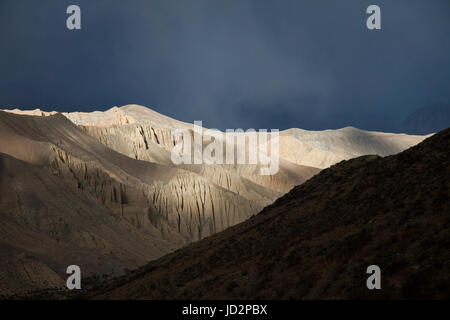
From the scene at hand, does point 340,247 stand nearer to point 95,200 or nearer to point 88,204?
point 88,204

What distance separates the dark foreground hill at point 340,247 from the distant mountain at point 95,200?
1945 centimetres

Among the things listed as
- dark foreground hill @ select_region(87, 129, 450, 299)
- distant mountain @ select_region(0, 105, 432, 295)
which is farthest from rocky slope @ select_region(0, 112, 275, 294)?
dark foreground hill @ select_region(87, 129, 450, 299)

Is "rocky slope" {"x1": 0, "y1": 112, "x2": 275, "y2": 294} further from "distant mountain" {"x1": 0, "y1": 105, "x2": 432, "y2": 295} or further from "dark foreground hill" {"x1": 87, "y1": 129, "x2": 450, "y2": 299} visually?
"dark foreground hill" {"x1": 87, "y1": 129, "x2": 450, "y2": 299}

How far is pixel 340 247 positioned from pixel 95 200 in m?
50.8

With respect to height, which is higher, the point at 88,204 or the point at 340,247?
the point at 88,204

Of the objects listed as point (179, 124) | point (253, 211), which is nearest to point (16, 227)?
point (253, 211)

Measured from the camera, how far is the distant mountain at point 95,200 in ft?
149

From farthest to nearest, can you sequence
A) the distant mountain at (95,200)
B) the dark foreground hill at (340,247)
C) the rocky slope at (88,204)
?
the rocky slope at (88,204)
the distant mountain at (95,200)
the dark foreground hill at (340,247)

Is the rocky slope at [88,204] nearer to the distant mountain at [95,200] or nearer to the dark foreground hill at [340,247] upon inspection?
the distant mountain at [95,200]

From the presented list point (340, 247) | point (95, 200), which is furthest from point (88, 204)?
point (340, 247)

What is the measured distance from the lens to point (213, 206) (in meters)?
82.2

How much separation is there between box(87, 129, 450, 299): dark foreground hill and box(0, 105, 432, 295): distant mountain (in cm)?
1945

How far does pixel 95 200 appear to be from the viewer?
6419cm

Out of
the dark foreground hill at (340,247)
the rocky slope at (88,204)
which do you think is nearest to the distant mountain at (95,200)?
the rocky slope at (88,204)
